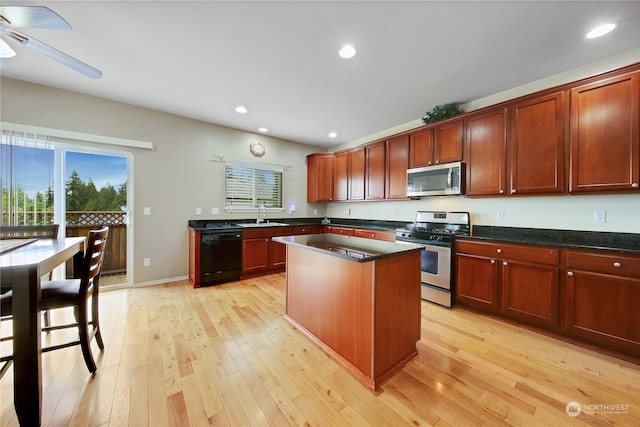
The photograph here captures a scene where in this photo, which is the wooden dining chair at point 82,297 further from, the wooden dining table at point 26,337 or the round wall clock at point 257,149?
the round wall clock at point 257,149

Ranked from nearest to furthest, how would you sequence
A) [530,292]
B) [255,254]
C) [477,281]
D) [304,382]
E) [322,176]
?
[304,382] → [530,292] → [477,281] → [255,254] → [322,176]

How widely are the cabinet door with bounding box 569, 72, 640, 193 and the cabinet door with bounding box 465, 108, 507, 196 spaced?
56 centimetres

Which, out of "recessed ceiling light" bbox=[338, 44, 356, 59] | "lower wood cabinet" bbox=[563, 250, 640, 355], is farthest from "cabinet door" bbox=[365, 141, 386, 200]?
"lower wood cabinet" bbox=[563, 250, 640, 355]

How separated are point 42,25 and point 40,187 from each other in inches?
83.1

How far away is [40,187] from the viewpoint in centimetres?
280

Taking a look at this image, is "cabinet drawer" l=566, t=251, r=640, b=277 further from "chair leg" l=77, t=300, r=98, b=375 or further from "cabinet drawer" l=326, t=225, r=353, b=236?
"chair leg" l=77, t=300, r=98, b=375

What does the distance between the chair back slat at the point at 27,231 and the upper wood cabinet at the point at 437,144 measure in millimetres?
4273

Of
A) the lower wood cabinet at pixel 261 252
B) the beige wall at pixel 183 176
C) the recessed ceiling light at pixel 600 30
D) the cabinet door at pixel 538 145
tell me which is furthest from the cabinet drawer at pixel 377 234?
the recessed ceiling light at pixel 600 30

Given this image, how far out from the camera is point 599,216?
2324 millimetres

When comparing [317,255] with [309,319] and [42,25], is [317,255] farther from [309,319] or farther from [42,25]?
[42,25]

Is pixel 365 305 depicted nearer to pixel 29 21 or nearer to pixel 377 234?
pixel 377 234

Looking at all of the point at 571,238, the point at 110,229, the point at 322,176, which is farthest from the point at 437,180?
the point at 110,229

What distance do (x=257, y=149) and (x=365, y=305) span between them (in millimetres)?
3837

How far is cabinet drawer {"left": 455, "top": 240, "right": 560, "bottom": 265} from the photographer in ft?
7.47
